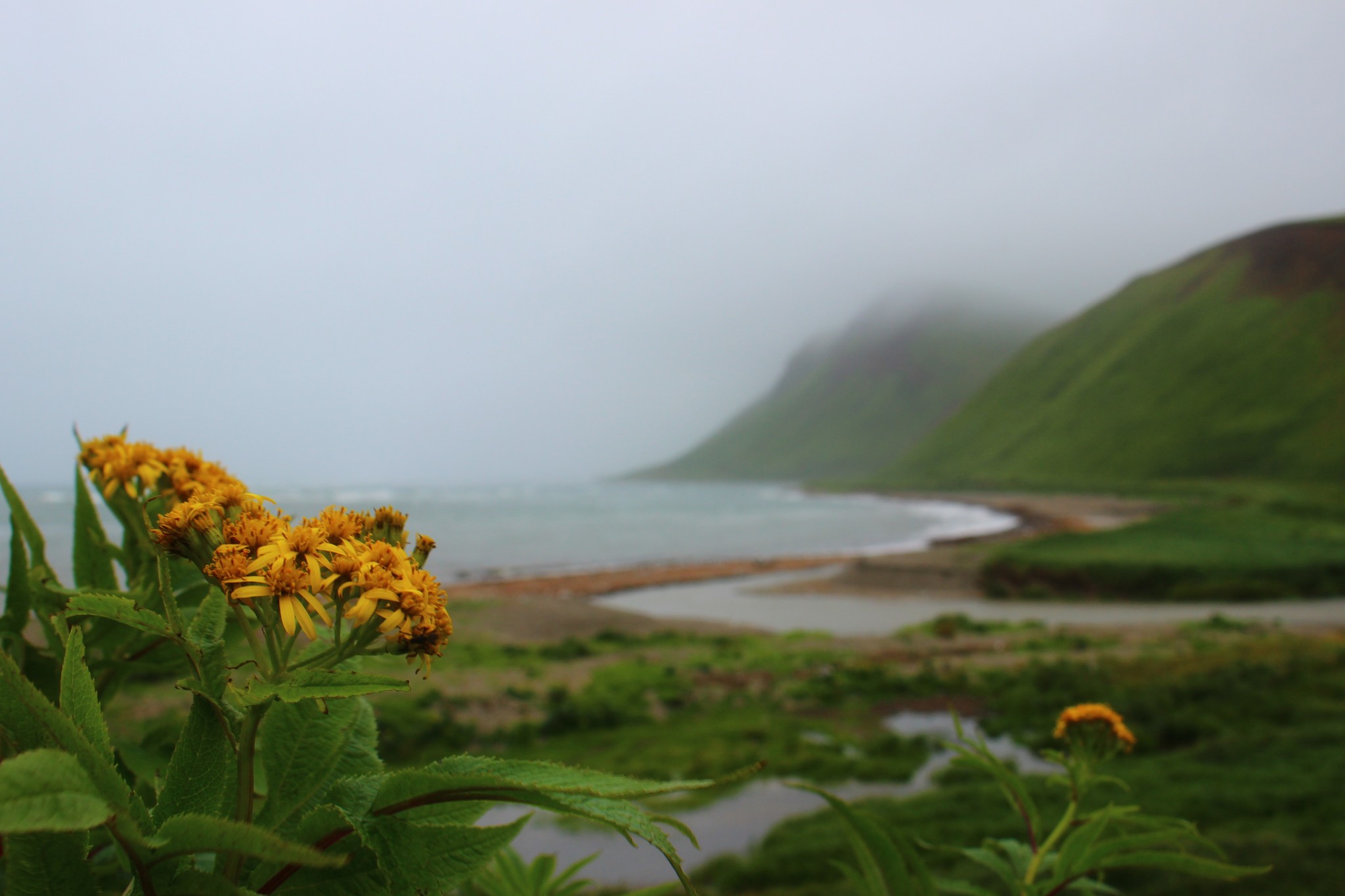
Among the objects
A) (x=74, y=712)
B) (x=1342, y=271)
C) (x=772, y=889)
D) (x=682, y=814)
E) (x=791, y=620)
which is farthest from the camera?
(x=1342, y=271)

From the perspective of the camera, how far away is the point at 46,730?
0.54m

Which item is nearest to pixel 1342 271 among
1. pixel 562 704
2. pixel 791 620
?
pixel 791 620

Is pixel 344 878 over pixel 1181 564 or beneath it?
over

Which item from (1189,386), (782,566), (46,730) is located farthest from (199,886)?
(1189,386)

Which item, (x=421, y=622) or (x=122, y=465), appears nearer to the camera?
(x=421, y=622)

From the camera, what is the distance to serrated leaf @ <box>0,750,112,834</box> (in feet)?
1.41

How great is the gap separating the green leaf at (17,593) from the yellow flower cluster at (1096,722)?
2262 millimetres

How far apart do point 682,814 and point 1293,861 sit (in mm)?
7554

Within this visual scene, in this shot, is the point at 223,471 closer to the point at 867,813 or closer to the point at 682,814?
the point at 867,813

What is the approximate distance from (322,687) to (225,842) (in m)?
0.14

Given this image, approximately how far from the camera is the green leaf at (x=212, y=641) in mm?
647

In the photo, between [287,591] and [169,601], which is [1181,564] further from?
[169,601]

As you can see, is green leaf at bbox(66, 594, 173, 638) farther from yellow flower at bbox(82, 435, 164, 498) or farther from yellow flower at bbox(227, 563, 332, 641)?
yellow flower at bbox(82, 435, 164, 498)

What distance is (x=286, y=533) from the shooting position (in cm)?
77
